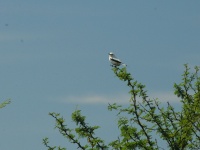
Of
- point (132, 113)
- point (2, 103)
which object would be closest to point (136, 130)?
point (132, 113)

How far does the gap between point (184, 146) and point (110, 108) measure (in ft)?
9.58

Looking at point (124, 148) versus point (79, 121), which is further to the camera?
point (79, 121)

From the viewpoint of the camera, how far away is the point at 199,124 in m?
18.4

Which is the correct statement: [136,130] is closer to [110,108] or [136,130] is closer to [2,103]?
[110,108]

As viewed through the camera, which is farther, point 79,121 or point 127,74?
point 79,121

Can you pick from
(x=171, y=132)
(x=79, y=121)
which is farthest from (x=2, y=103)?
(x=171, y=132)

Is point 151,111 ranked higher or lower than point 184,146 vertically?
higher

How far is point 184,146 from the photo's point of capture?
18016 mm

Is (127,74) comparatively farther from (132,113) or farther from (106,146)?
(106,146)

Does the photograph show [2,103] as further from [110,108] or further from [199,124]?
[199,124]

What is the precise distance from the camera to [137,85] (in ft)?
60.9

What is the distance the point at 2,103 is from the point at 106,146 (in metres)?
3.94

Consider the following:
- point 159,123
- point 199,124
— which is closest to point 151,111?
point 159,123

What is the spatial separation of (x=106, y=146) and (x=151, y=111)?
2095mm
